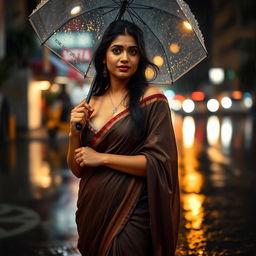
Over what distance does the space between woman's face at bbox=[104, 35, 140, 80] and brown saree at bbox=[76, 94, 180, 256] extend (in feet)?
0.75

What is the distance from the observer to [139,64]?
11.3 ft

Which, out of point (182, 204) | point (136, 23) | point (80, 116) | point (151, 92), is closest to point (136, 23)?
point (136, 23)

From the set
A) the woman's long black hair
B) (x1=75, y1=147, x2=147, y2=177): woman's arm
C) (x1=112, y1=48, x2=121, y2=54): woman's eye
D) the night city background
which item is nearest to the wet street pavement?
the night city background

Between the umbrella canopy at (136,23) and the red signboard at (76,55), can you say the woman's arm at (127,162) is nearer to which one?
the umbrella canopy at (136,23)

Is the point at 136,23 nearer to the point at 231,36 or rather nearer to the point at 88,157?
the point at 88,157

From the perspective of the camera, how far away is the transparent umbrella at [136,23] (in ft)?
12.1

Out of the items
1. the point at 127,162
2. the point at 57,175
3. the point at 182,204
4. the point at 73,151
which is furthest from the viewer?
the point at 57,175

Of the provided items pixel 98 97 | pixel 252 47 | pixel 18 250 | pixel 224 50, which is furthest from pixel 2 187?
pixel 224 50

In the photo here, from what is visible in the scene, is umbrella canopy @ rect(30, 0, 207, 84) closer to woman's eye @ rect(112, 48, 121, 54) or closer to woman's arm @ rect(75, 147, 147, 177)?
woman's eye @ rect(112, 48, 121, 54)

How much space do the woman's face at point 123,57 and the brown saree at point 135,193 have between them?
23 cm

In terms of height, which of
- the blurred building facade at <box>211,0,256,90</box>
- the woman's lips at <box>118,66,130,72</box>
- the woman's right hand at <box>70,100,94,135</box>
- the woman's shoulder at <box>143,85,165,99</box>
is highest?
the blurred building facade at <box>211,0,256,90</box>

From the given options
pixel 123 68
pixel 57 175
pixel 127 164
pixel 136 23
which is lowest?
pixel 57 175

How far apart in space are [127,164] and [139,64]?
2.07 feet

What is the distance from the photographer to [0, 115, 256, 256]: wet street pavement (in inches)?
245
